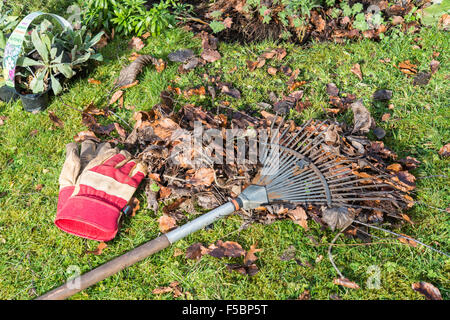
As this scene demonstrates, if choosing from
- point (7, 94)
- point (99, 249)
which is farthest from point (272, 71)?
point (7, 94)

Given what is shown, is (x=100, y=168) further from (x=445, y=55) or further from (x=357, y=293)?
(x=445, y=55)

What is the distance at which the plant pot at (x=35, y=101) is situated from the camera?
3.41 metres

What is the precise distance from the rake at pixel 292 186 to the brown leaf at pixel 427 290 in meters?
0.55

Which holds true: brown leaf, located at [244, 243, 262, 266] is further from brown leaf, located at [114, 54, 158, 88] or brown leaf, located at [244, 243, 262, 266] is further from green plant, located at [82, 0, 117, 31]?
green plant, located at [82, 0, 117, 31]

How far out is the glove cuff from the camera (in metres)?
2.53

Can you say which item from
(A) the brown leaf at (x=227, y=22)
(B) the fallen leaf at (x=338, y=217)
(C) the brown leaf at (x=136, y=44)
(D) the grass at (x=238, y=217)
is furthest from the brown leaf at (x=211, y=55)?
(B) the fallen leaf at (x=338, y=217)

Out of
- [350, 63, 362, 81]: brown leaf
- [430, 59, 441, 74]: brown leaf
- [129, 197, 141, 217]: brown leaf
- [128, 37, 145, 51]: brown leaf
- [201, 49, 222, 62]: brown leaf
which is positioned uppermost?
[430, 59, 441, 74]: brown leaf

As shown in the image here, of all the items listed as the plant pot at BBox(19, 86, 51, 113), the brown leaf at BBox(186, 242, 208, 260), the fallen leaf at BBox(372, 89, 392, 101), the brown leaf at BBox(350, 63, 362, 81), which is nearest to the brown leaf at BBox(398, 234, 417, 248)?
the brown leaf at BBox(186, 242, 208, 260)

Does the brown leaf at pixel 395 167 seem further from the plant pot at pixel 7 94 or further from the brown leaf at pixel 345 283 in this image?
the plant pot at pixel 7 94

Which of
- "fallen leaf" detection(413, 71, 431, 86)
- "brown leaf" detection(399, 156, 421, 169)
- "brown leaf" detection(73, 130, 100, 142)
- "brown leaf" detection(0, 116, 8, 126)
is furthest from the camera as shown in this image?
"fallen leaf" detection(413, 71, 431, 86)

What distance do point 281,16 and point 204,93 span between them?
1.29 m

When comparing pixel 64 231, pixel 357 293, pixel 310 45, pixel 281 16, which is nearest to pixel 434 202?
pixel 357 293

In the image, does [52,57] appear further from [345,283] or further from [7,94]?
[345,283]

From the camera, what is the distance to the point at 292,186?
2.70 meters
